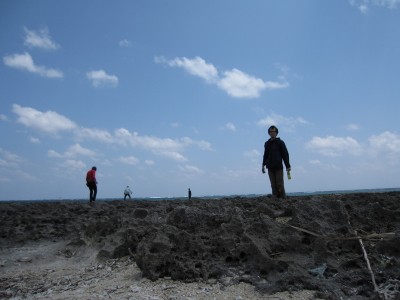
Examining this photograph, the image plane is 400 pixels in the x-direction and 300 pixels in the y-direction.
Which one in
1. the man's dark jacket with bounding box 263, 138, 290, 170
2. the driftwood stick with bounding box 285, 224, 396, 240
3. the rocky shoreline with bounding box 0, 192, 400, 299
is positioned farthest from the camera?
the man's dark jacket with bounding box 263, 138, 290, 170

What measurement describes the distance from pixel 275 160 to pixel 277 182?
57 centimetres

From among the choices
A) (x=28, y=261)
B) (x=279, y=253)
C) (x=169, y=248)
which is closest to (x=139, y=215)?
(x=28, y=261)

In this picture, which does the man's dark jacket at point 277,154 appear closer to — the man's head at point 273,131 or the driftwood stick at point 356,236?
the man's head at point 273,131

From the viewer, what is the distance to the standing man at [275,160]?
8.89 meters

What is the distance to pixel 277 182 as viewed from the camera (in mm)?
9141

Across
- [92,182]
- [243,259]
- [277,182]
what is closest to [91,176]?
[92,182]

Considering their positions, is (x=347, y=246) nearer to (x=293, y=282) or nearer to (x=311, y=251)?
(x=311, y=251)

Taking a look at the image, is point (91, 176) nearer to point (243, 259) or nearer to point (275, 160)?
point (275, 160)

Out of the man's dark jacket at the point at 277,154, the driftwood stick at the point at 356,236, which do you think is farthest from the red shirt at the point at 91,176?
the driftwood stick at the point at 356,236

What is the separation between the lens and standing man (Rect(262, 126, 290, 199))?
29.2 ft

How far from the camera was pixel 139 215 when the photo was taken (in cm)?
791

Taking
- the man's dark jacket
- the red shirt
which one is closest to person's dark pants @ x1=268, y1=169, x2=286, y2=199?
the man's dark jacket

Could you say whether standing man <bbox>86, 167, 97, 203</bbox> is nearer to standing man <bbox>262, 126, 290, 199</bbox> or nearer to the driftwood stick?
standing man <bbox>262, 126, 290, 199</bbox>

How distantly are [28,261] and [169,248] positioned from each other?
3.40m
